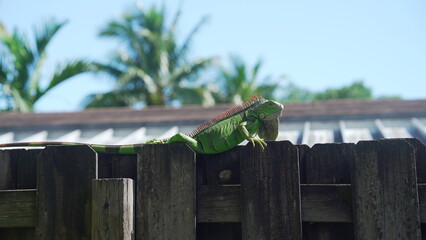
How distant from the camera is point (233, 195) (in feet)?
9.16

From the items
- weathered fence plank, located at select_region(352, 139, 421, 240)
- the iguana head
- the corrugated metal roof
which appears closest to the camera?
weathered fence plank, located at select_region(352, 139, 421, 240)

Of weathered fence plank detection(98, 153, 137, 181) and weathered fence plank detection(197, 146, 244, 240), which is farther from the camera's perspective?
weathered fence plank detection(98, 153, 137, 181)

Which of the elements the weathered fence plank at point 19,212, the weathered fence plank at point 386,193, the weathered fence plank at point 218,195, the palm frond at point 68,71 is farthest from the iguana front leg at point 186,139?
the palm frond at point 68,71

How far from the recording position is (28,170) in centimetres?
303

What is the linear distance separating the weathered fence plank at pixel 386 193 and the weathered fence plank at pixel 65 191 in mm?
1277

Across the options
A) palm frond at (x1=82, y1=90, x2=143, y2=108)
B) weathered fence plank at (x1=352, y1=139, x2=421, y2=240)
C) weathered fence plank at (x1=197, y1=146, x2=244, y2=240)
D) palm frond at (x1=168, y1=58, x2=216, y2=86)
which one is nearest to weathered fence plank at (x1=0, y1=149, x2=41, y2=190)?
weathered fence plank at (x1=197, y1=146, x2=244, y2=240)

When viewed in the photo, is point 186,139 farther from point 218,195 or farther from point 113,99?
point 113,99

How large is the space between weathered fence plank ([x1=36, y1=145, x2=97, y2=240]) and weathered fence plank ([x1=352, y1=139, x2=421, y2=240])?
1.28 metres

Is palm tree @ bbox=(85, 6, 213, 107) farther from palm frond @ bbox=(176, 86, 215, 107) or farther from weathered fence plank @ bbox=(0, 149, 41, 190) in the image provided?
weathered fence plank @ bbox=(0, 149, 41, 190)

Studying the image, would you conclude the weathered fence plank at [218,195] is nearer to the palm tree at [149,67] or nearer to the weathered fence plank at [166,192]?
the weathered fence plank at [166,192]

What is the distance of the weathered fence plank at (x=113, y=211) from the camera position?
2748mm

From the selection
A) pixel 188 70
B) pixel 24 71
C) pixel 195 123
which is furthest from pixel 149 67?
pixel 195 123

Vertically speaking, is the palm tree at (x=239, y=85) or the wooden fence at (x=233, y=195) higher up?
the palm tree at (x=239, y=85)

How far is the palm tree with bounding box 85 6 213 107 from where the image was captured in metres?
29.8
